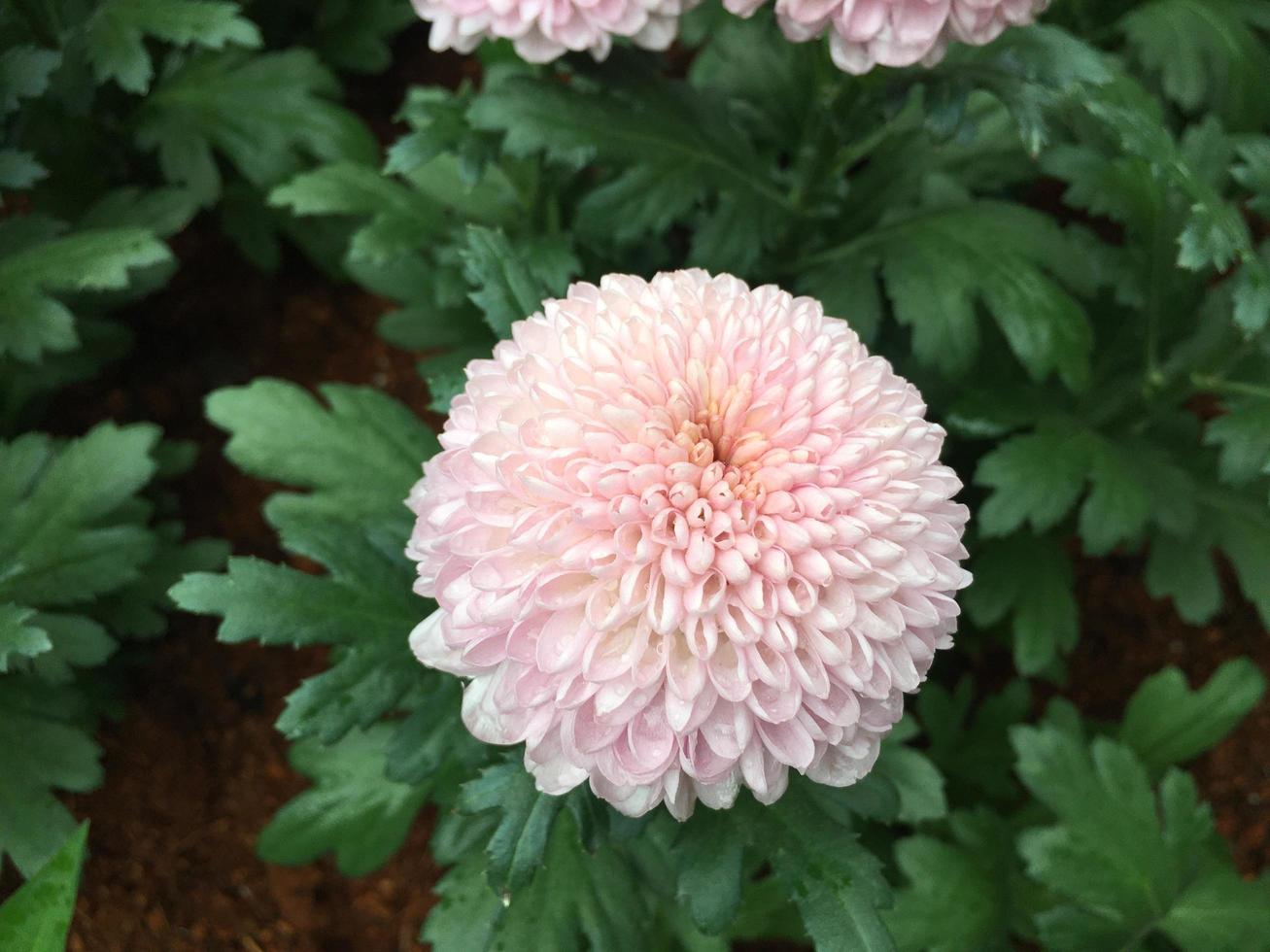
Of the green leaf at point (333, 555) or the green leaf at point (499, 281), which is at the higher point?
the green leaf at point (499, 281)

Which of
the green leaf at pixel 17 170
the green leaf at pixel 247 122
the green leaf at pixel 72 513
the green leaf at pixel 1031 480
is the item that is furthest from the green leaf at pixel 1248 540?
the green leaf at pixel 17 170

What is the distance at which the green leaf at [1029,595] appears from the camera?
5.33 feet

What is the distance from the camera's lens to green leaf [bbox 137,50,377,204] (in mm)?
1703

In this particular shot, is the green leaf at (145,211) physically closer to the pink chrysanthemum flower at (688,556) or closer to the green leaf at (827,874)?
the pink chrysanthemum flower at (688,556)

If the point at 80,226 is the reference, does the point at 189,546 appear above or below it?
below

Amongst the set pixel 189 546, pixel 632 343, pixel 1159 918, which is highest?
pixel 632 343

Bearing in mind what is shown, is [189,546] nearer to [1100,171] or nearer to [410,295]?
[410,295]

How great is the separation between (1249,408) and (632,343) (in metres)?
1.01

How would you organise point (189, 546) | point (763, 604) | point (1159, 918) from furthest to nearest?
point (189, 546) < point (1159, 918) < point (763, 604)

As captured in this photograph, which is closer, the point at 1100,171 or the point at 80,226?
the point at 1100,171

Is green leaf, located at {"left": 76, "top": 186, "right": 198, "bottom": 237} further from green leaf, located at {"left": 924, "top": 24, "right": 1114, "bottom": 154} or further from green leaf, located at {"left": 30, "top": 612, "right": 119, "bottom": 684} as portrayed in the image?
green leaf, located at {"left": 924, "top": 24, "right": 1114, "bottom": 154}

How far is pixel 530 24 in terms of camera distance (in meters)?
1.13

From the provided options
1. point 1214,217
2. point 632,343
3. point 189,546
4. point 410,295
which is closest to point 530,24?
point 632,343

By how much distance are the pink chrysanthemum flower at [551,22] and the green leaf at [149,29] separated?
404 millimetres
